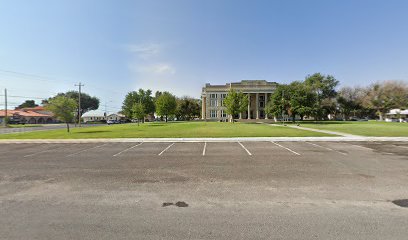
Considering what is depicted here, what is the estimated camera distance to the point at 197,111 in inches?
3947

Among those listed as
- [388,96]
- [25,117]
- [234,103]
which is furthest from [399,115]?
[25,117]

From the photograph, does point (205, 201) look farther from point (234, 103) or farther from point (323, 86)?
point (323, 86)

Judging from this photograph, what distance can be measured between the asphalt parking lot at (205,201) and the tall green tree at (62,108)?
76.4 feet

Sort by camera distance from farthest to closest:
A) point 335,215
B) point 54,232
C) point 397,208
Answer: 1. point 397,208
2. point 335,215
3. point 54,232

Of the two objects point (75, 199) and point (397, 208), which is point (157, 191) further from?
point (397, 208)

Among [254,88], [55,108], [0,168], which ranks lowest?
[0,168]

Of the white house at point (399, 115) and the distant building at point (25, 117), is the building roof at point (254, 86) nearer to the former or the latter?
the white house at point (399, 115)

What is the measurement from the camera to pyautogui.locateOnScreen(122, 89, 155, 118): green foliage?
253 ft

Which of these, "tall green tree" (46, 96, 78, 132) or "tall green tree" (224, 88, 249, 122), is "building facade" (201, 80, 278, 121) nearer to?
"tall green tree" (224, 88, 249, 122)

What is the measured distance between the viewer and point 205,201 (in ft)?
16.7

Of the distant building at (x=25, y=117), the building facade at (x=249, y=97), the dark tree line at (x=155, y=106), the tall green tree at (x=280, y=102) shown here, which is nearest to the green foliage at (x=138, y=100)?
the dark tree line at (x=155, y=106)

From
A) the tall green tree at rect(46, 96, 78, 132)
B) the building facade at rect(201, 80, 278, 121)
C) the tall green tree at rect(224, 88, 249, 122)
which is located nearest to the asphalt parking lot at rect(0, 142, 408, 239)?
the tall green tree at rect(46, 96, 78, 132)

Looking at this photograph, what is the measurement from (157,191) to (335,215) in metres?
4.28

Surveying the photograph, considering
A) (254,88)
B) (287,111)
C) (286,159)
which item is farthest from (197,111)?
(286,159)
